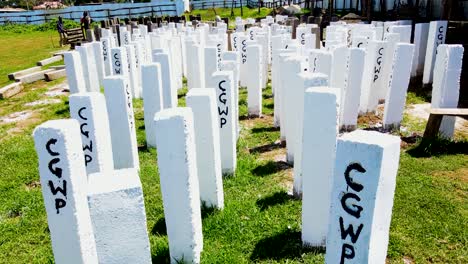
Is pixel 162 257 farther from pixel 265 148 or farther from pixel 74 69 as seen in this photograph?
pixel 74 69

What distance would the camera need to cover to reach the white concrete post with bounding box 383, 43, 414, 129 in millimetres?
6188

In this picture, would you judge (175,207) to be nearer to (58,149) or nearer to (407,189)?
(58,149)

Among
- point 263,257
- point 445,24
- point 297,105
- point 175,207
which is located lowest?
point 263,257

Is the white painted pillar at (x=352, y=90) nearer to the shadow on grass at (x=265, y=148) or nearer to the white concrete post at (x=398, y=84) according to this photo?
the white concrete post at (x=398, y=84)

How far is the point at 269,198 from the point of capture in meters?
4.67

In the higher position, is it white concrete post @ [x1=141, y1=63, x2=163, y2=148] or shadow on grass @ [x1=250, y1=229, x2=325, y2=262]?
white concrete post @ [x1=141, y1=63, x2=163, y2=148]

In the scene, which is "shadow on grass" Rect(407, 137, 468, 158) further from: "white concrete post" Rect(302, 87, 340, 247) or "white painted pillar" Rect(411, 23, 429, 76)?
"white painted pillar" Rect(411, 23, 429, 76)

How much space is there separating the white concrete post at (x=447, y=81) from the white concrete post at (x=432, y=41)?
312cm

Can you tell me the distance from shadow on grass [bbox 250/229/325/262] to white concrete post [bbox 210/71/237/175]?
144cm

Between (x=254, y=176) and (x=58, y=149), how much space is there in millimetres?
2838

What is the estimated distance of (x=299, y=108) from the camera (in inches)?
185

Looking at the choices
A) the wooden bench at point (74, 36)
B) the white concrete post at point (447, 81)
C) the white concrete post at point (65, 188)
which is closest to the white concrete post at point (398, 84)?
the white concrete post at point (447, 81)

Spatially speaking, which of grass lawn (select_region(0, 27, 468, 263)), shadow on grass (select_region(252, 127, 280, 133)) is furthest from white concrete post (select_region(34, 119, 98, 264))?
shadow on grass (select_region(252, 127, 280, 133))

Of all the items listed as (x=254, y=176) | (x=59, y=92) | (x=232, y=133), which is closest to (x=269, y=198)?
(x=254, y=176)
